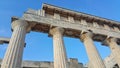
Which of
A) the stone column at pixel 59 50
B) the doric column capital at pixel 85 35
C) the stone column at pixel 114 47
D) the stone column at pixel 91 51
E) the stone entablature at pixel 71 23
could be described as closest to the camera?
the stone column at pixel 59 50

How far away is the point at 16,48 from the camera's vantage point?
12750mm

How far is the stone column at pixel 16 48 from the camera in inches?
447

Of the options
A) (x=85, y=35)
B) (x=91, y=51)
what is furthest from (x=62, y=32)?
(x=91, y=51)

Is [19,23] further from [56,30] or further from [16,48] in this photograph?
[56,30]

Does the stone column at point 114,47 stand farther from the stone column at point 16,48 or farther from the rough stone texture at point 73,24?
the stone column at point 16,48

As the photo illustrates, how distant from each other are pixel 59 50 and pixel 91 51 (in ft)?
13.7

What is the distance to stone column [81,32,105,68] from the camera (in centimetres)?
1567

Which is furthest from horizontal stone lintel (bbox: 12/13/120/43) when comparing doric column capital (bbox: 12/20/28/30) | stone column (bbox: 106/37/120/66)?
stone column (bbox: 106/37/120/66)

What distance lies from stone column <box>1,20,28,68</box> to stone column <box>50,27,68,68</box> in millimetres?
3128

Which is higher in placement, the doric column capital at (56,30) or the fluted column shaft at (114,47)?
the doric column capital at (56,30)

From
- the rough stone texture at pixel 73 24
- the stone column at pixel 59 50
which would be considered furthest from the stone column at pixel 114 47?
the stone column at pixel 59 50

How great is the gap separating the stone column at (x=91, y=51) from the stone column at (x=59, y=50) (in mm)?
3182


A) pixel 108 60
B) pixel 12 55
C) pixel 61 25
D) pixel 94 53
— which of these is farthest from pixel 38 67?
pixel 108 60

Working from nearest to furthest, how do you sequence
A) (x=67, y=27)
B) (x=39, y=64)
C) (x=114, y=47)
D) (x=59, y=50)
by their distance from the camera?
1. (x=59, y=50)
2. (x=67, y=27)
3. (x=114, y=47)
4. (x=39, y=64)
